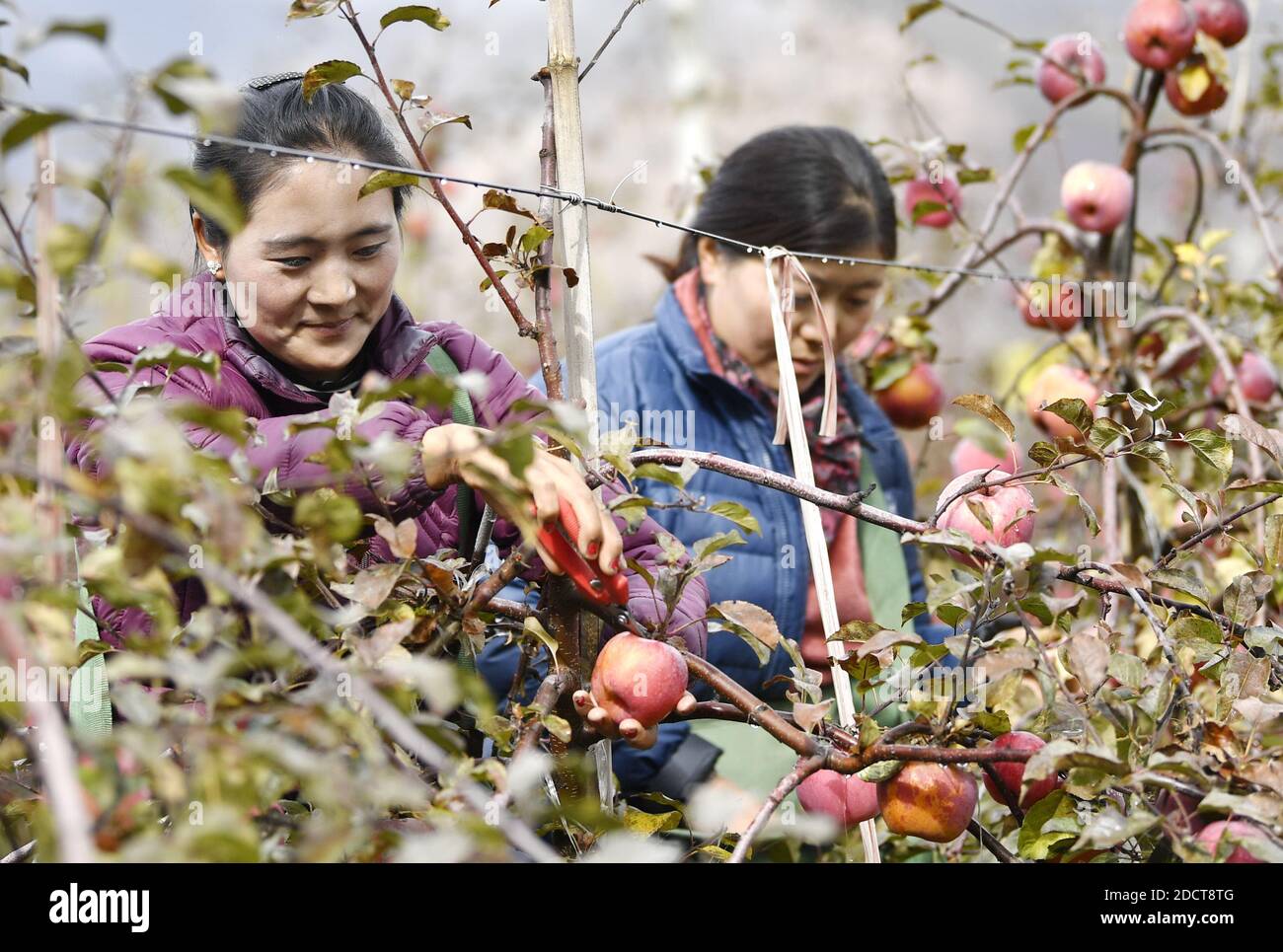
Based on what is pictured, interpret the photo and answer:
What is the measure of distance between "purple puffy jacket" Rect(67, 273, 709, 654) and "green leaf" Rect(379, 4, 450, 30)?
0.27 m

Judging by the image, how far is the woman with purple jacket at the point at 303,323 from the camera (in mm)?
996

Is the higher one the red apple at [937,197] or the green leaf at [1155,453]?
the red apple at [937,197]

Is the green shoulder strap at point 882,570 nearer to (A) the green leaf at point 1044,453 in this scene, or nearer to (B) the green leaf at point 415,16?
(A) the green leaf at point 1044,453

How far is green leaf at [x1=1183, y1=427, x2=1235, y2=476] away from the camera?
0.93m

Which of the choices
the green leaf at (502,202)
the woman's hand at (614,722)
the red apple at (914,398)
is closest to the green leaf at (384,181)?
the green leaf at (502,202)

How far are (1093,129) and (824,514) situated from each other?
5748mm

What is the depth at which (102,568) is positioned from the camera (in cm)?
59

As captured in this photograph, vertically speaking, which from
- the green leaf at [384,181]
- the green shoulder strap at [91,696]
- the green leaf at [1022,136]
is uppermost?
the green leaf at [1022,136]

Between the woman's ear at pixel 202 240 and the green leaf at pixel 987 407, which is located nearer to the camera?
the green leaf at pixel 987 407

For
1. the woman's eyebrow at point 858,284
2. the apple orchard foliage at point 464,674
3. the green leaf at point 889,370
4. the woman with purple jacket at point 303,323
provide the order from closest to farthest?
1. the apple orchard foliage at point 464,674
2. the woman with purple jacket at point 303,323
3. the woman's eyebrow at point 858,284
4. the green leaf at point 889,370

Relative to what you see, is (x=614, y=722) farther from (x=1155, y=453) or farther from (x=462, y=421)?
(x=1155, y=453)

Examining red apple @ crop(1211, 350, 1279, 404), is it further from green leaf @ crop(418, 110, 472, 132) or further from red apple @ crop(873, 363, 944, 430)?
green leaf @ crop(418, 110, 472, 132)

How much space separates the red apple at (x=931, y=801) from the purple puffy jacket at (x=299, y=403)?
19 centimetres

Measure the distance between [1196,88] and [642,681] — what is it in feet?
4.97
